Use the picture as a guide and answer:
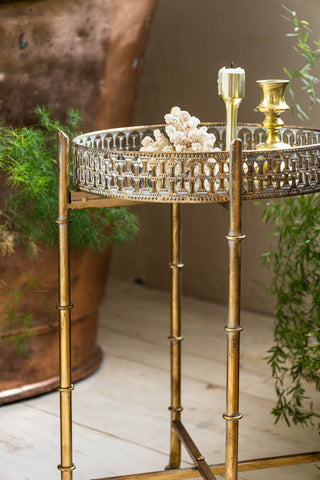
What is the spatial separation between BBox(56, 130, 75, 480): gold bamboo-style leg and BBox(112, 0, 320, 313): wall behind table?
1.03 metres

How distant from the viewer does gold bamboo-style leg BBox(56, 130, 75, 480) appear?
1271 millimetres

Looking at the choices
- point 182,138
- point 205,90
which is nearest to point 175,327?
point 182,138

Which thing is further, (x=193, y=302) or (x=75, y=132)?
(x=193, y=302)

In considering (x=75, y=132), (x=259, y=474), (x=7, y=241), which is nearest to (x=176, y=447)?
(x=259, y=474)

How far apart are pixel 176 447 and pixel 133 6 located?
95 centimetres

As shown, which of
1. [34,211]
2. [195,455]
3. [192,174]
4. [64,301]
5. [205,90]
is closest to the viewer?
[192,174]

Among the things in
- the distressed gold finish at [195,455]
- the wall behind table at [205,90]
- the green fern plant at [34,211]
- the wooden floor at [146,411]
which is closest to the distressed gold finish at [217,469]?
the distressed gold finish at [195,455]

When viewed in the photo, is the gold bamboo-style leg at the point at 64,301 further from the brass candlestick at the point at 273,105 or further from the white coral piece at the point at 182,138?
the brass candlestick at the point at 273,105

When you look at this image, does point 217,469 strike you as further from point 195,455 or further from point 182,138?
point 182,138

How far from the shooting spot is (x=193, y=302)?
8.75 feet

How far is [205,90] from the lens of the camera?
8.23 feet

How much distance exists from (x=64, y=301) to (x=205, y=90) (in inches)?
53.2

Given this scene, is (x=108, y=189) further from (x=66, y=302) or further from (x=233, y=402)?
(x=233, y=402)

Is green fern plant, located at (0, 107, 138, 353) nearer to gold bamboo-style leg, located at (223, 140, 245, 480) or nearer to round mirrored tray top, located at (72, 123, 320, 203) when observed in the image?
round mirrored tray top, located at (72, 123, 320, 203)
